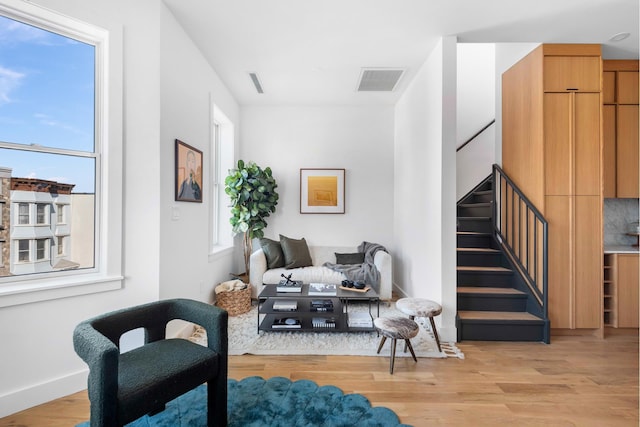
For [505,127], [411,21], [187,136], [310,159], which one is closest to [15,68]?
[187,136]

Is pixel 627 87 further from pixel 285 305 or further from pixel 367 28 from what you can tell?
pixel 285 305

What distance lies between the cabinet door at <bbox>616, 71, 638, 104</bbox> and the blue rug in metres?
4.01

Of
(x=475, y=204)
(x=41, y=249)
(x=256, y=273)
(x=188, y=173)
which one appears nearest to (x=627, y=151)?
(x=475, y=204)

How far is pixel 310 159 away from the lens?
182 inches

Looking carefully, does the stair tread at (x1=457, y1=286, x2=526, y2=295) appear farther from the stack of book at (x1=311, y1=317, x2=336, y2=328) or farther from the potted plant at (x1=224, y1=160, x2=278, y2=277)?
the potted plant at (x1=224, y1=160, x2=278, y2=277)

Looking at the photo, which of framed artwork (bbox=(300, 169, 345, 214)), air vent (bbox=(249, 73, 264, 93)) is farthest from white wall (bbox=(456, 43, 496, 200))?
air vent (bbox=(249, 73, 264, 93))

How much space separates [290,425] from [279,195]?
3419mm

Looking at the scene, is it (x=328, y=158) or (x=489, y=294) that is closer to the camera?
(x=489, y=294)

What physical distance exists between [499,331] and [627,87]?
9.92ft

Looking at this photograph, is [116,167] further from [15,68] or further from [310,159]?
[310,159]

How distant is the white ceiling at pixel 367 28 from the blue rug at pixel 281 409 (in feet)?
9.79

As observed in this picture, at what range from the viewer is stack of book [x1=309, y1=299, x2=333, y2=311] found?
110 inches

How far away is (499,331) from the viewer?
2.67 meters

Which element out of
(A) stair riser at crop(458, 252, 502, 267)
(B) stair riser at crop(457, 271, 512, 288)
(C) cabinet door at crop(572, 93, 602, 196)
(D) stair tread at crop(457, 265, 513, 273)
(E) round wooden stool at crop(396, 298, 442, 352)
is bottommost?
(E) round wooden stool at crop(396, 298, 442, 352)
